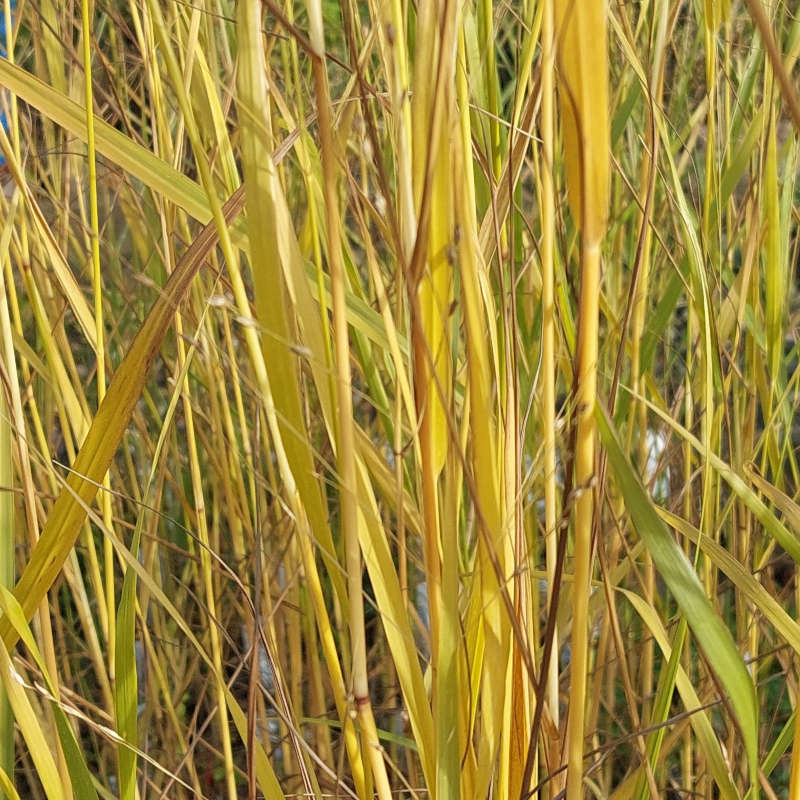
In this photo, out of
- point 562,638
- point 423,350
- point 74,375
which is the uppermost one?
point 423,350

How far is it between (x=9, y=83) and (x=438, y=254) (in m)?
0.18

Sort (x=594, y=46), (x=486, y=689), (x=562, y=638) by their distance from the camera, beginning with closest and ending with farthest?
(x=594, y=46) → (x=486, y=689) → (x=562, y=638)

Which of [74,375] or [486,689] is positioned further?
[74,375]

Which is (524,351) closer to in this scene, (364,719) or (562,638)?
(562,638)

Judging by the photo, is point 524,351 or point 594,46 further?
point 524,351

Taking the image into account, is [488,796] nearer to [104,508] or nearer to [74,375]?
[104,508]

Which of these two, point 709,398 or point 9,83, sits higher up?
point 9,83

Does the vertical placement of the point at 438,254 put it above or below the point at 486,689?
above

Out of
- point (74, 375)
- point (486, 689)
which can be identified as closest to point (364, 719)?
point (486, 689)

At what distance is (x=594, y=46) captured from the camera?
22 centimetres

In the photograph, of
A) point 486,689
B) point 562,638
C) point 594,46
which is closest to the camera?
point 594,46

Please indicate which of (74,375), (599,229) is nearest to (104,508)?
(74,375)

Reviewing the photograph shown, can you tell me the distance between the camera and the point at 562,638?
504 millimetres

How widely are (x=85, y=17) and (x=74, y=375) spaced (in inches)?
11.2
